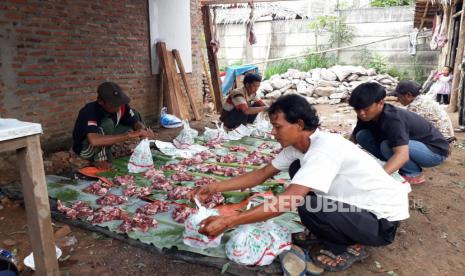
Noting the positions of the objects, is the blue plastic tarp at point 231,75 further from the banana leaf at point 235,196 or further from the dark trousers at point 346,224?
the dark trousers at point 346,224

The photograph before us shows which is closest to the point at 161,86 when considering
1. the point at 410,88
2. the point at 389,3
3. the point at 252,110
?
the point at 252,110

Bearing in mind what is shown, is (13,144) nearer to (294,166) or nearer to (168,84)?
(294,166)

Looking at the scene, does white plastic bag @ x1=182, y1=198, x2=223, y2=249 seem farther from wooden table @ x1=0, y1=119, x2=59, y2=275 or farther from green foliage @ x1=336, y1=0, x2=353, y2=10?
green foliage @ x1=336, y1=0, x2=353, y2=10

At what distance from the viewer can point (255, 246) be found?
2365 millimetres

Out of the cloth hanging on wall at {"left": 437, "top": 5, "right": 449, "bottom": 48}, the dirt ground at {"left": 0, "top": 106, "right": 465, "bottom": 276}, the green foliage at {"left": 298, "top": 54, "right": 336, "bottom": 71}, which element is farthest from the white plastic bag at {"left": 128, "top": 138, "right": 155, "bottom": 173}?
the green foliage at {"left": 298, "top": 54, "right": 336, "bottom": 71}

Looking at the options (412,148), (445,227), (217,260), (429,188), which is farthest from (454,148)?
(217,260)

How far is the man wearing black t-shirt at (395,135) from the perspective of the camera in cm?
308

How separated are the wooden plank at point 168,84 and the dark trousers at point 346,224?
5653 millimetres

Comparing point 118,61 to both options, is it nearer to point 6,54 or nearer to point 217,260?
point 6,54

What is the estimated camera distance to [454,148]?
579 centimetres

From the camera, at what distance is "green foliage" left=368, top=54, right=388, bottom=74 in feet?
44.2

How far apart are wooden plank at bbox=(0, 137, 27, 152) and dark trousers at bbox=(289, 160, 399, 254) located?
1.75m

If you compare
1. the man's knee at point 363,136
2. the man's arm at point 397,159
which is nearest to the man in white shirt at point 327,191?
the man's arm at point 397,159

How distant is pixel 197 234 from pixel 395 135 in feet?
6.38
